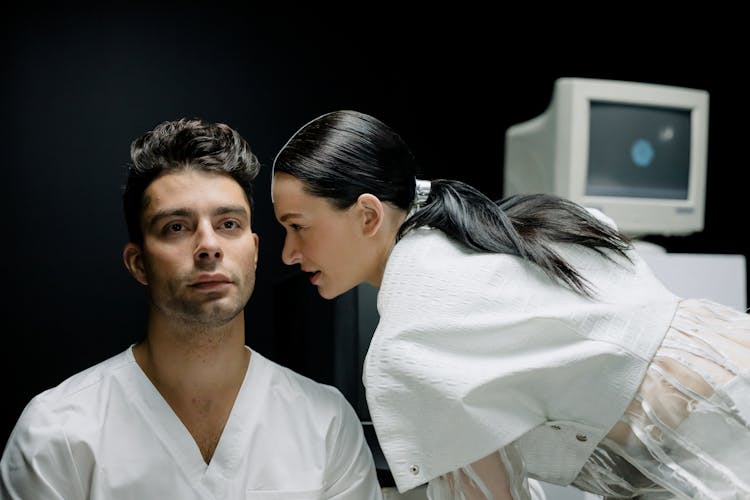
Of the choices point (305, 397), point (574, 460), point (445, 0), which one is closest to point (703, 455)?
point (574, 460)

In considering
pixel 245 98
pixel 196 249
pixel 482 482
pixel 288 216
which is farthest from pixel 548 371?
pixel 245 98

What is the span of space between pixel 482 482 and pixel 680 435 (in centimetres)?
31

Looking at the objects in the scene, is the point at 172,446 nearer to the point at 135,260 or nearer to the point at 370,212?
the point at 135,260

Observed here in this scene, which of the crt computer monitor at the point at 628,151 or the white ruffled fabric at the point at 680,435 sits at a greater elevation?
the crt computer monitor at the point at 628,151

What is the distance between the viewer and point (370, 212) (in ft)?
4.80

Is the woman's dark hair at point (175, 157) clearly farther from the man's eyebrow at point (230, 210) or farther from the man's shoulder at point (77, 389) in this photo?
the man's shoulder at point (77, 389)

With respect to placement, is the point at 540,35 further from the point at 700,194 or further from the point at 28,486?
the point at 28,486

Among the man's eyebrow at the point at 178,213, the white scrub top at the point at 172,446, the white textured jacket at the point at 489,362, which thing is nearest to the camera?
the white textured jacket at the point at 489,362

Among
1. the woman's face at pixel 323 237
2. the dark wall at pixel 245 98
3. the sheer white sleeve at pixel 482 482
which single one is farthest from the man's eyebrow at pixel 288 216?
the dark wall at pixel 245 98

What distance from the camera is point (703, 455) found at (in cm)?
115

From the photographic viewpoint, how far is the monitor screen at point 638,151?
2.53 m

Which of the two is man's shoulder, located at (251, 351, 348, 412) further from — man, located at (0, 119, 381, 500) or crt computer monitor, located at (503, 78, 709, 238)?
crt computer monitor, located at (503, 78, 709, 238)

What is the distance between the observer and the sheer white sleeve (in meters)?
1.21

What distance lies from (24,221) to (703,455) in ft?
6.66
